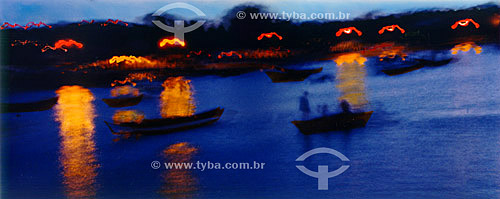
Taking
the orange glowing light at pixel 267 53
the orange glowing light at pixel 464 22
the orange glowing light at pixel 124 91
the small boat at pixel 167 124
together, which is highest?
the orange glowing light at pixel 464 22

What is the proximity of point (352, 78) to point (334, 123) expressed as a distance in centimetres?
35

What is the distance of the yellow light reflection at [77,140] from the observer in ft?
10.4

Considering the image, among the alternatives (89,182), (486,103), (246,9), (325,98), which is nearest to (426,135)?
(486,103)

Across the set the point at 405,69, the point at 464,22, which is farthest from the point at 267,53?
the point at 464,22

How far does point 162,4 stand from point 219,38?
47 centimetres

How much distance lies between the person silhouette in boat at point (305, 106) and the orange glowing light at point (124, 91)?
1189 mm

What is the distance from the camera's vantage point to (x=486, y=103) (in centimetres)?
311

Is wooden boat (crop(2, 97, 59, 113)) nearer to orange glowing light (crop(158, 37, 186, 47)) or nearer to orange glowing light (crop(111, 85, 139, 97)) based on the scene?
orange glowing light (crop(111, 85, 139, 97))

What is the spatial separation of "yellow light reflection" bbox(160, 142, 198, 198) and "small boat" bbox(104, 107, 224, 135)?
133mm

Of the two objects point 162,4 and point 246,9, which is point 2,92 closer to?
point 162,4

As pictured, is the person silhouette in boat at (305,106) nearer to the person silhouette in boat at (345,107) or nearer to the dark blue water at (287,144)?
the dark blue water at (287,144)

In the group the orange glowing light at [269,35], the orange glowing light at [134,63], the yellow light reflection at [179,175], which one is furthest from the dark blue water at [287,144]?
the orange glowing light at [269,35]
